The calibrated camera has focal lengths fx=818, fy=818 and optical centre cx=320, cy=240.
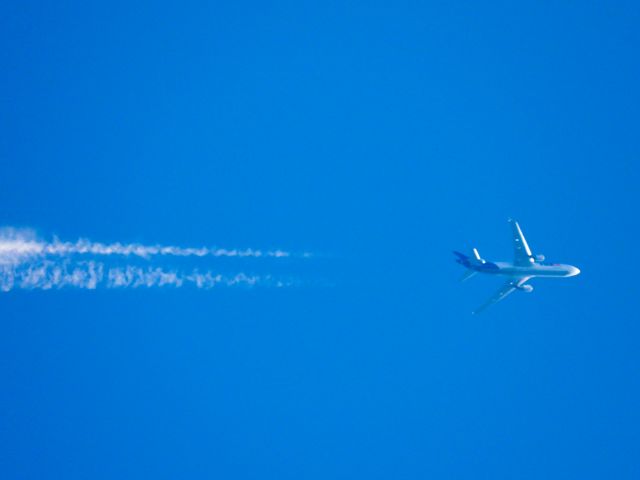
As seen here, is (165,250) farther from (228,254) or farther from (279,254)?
(279,254)

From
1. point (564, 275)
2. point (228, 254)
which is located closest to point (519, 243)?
point (564, 275)

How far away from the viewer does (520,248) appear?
70312mm

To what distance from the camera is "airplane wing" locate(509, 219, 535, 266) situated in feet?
229

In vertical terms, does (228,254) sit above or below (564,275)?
above

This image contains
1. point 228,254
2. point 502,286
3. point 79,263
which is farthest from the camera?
point 502,286

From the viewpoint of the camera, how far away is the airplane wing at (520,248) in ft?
229

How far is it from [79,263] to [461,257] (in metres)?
31.5

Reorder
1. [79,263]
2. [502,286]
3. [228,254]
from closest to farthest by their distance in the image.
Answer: [79,263] < [228,254] < [502,286]

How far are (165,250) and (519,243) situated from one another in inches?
1174

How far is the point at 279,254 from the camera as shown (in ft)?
230

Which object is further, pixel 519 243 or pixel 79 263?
pixel 519 243

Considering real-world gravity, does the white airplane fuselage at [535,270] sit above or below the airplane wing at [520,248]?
below

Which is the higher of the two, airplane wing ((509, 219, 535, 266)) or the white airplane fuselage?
airplane wing ((509, 219, 535, 266))

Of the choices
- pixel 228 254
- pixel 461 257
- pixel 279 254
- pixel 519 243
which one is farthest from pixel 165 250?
pixel 519 243
